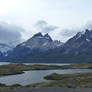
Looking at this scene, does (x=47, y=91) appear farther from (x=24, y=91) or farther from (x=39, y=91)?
(x=24, y=91)

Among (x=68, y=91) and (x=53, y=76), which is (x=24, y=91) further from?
(x=53, y=76)

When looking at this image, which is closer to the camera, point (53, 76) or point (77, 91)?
point (77, 91)

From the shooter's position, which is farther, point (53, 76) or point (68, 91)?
point (53, 76)

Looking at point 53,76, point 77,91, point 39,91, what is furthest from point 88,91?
point 53,76

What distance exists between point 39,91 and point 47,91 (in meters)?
2.35

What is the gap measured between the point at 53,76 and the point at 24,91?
12098 centimetres

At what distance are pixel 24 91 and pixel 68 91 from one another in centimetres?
→ 1250

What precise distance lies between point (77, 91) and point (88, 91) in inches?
137

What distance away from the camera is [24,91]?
191ft

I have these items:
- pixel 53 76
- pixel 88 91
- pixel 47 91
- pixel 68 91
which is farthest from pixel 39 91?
pixel 53 76

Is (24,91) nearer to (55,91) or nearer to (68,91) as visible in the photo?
(55,91)

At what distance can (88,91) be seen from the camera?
57781 millimetres

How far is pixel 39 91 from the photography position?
5750 centimetres

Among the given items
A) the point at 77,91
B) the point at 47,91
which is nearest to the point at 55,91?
the point at 47,91
